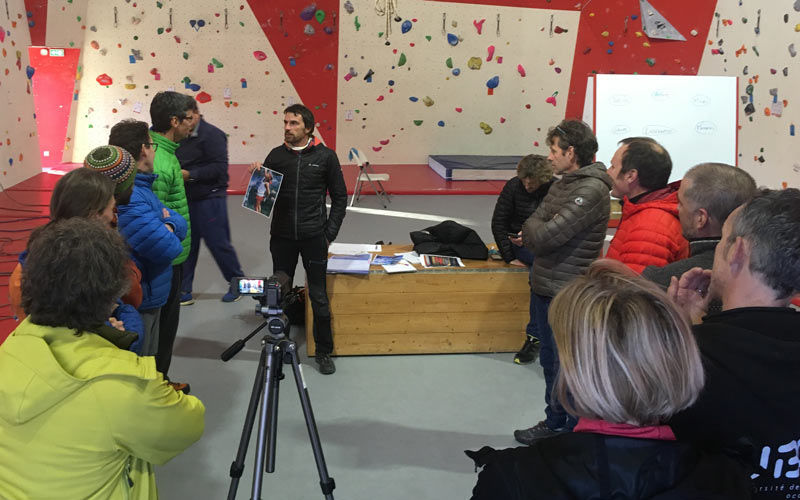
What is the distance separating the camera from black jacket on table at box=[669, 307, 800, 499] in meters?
1.35

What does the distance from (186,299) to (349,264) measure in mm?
1518

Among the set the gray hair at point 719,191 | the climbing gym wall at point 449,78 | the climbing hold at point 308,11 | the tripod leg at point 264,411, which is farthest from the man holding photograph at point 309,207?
the climbing gym wall at point 449,78

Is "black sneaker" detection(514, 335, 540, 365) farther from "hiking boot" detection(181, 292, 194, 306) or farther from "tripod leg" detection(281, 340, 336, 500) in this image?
"hiking boot" detection(181, 292, 194, 306)

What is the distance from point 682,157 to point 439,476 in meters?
4.32

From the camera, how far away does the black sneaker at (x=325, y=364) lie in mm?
3830

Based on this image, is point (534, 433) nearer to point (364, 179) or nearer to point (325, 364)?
point (325, 364)

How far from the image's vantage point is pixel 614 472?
3.81ft

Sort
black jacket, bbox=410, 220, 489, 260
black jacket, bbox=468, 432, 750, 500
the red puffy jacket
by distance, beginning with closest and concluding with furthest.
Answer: black jacket, bbox=468, 432, 750, 500 < the red puffy jacket < black jacket, bbox=410, 220, 489, 260

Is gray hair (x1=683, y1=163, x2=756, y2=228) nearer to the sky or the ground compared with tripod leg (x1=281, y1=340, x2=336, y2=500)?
nearer to the sky

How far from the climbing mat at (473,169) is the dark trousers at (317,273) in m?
5.52

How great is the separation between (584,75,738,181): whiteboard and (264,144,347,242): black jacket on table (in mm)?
2965

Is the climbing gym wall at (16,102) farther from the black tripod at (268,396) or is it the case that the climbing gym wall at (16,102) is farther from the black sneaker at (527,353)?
the black tripod at (268,396)

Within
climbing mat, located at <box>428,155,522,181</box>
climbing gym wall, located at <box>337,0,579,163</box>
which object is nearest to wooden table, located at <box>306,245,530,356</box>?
climbing mat, located at <box>428,155,522,181</box>

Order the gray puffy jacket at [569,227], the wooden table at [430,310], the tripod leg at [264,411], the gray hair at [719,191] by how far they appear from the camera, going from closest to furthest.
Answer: the gray hair at [719,191] → the tripod leg at [264,411] → the gray puffy jacket at [569,227] → the wooden table at [430,310]
